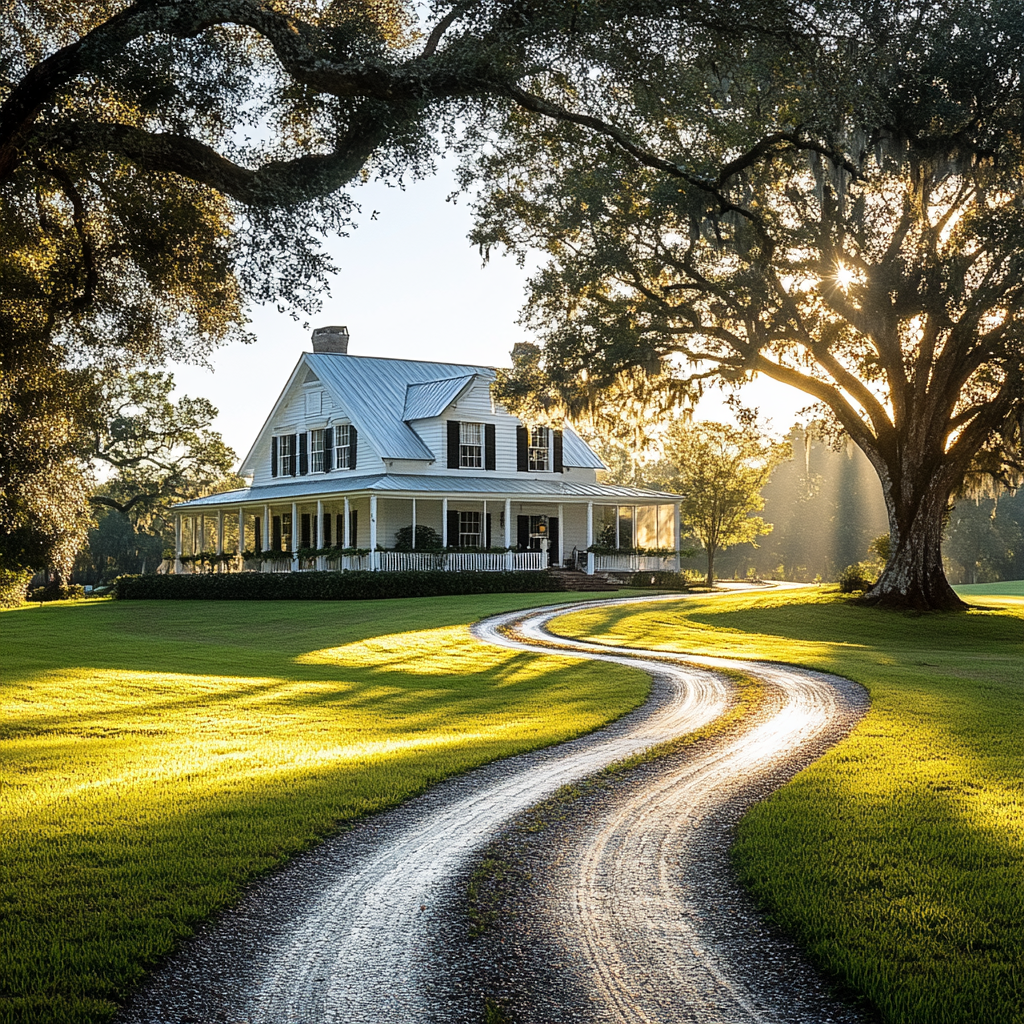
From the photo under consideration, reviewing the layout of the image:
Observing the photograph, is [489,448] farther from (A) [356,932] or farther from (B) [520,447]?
(A) [356,932]

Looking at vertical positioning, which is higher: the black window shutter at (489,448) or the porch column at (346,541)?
the black window shutter at (489,448)

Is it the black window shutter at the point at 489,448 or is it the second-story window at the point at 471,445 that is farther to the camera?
the black window shutter at the point at 489,448

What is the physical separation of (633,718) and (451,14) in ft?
24.9

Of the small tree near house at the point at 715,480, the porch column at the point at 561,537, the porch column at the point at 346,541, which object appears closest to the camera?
the porch column at the point at 346,541

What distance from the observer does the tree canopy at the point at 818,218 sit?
34.1 ft

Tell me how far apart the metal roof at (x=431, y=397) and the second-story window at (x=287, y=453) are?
5.02 metres

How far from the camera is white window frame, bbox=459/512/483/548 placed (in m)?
37.7

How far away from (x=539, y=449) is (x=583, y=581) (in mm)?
6769

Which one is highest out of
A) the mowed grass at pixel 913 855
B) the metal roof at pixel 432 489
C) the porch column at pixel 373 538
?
the metal roof at pixel 432 489

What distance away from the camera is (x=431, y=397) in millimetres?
38938

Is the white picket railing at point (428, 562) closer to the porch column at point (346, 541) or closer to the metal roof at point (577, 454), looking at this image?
→ the porch column at point (346, 541)

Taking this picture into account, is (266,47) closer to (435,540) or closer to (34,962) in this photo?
(34,962)

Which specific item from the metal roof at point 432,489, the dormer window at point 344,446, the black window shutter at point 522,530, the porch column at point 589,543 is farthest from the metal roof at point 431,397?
the porch column at point 589,543

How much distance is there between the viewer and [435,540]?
118 feet
